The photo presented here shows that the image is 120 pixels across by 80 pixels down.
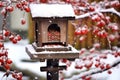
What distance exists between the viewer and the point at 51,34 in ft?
16.3

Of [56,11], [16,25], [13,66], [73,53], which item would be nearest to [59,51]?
[73,53]

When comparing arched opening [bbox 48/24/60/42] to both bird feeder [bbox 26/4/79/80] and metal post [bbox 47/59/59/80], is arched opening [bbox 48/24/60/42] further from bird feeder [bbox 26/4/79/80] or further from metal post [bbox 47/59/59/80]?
metal post [bbox 47/59/59/80]

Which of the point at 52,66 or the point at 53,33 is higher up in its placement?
the point at 53,33

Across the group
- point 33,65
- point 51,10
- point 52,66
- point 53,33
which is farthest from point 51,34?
point 33,65

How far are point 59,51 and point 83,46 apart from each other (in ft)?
15.3

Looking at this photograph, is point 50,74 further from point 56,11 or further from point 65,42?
point 56,11

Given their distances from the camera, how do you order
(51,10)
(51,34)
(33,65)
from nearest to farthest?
(51,10)
(51,34)
(33,65)

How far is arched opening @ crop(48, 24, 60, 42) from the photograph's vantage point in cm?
493

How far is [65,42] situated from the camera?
4.98 metres

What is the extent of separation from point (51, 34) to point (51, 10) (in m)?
0.35

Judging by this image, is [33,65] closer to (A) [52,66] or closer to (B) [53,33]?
(A) [52,66]

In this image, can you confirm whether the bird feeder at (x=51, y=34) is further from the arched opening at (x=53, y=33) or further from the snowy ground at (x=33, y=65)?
the snowy ground at (x=33, y=65)

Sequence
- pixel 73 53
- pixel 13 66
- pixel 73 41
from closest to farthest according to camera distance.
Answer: pixel 73 53 → pixel 13 66 → pixel 73 41

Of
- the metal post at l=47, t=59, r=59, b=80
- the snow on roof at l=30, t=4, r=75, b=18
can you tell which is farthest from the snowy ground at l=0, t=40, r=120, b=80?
the snow on roof at l=30, t=4, r=75, b=18
